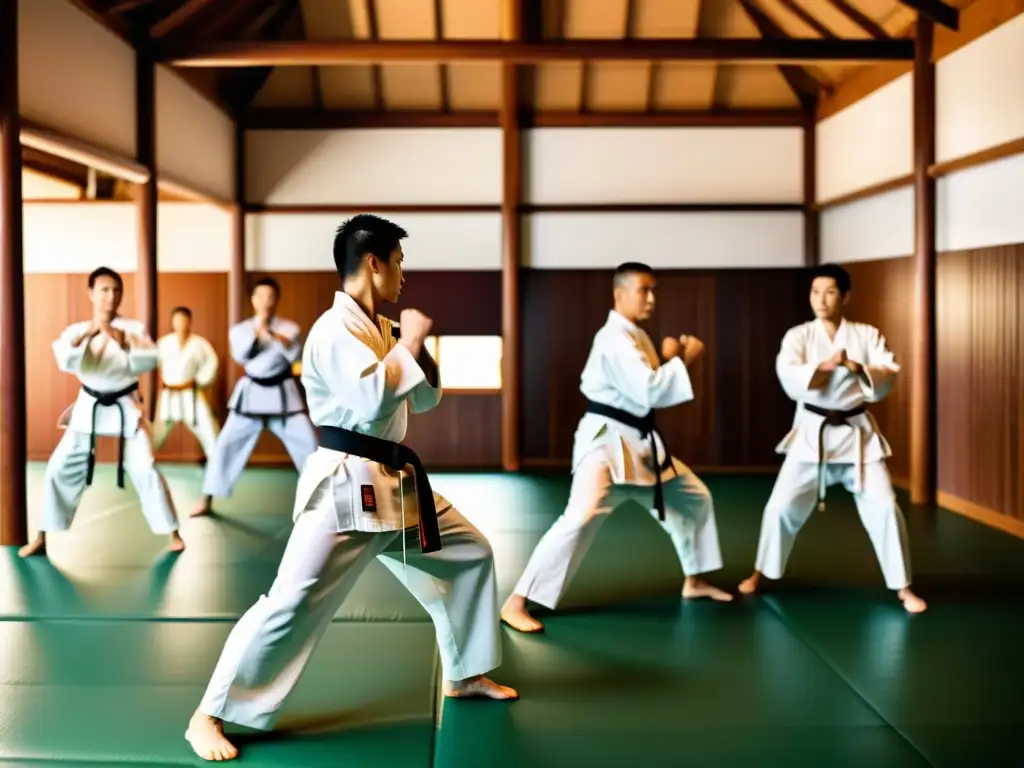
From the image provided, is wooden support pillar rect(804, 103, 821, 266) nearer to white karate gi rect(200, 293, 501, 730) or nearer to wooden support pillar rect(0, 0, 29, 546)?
wooden support pillar rect(0, 0, 29, 546)

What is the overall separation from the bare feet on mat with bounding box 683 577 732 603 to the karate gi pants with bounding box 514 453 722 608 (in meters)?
0.12

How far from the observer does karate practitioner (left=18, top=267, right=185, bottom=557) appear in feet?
16.1

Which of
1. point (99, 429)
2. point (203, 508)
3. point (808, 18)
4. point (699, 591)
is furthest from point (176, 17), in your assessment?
point (699, 591)

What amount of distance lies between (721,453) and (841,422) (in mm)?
4437

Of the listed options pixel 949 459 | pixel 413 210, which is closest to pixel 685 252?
pixel 413 210

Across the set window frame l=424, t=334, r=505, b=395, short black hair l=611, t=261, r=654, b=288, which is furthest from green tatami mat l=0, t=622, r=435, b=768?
window frame l=424, t=334, r=505, b=395

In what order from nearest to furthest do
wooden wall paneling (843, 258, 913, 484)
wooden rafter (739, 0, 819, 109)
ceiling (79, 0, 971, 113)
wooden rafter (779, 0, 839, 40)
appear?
wooden wall paneling (843, 258, 913, 484) < wooden rafter (779, 0, 839, 40) < ceiling (79, 0, 971, 113) < wooden rafter (739, 0, 819, 109)

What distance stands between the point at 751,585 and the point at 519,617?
1.08 meters

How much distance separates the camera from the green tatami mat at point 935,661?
2.83 m

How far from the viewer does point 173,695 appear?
10.2 feet

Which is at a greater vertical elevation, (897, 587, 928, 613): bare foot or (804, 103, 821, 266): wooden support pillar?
(804, 103, 821, 266): wooden support pillar

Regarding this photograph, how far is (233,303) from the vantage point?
878cm

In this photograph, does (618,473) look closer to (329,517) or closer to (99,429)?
(329,517)

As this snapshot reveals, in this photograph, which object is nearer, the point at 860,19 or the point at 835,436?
the point at 835,436
